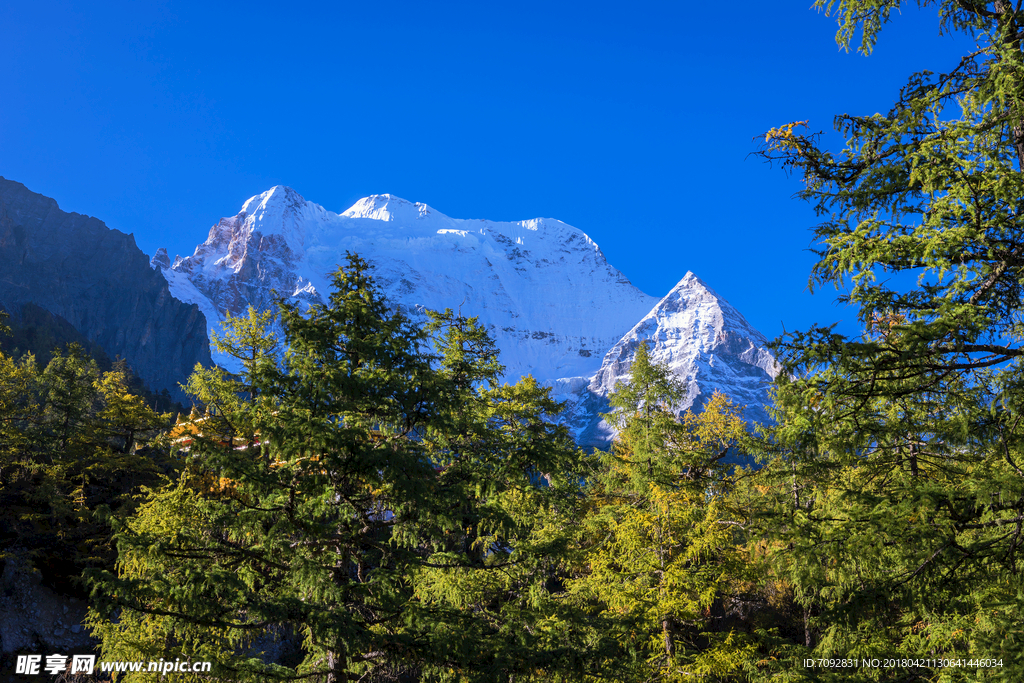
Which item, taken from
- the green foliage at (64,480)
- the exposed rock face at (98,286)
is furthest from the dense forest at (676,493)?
the exposed rock face at (98,286)

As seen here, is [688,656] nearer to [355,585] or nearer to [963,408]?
[355,585]

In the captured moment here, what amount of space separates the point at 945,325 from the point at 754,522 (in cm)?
228

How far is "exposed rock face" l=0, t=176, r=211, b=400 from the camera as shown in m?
122

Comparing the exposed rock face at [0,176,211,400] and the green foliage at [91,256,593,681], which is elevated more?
the exposed rock face at [0,176,211,400]

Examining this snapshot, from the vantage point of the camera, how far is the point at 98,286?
13650 cm

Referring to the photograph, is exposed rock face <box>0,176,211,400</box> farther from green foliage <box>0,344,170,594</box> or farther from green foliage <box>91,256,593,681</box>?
green foliage <box>91,256,593,681</box>

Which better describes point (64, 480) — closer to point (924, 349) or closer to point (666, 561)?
point (666, 561)

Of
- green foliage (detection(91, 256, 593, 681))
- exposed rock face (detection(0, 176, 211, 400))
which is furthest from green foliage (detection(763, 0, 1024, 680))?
exposed rock face (detection(0, 176, 211, 400))

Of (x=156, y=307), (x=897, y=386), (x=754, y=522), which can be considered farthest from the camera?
(x=156, y=307)

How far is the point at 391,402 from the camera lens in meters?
7.09

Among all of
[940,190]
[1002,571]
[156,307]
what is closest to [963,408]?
[1002,571]

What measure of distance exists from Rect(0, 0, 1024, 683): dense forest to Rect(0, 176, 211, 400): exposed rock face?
134995 mm

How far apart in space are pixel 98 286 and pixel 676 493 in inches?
6497

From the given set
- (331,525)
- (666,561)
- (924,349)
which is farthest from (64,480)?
(924,349)
